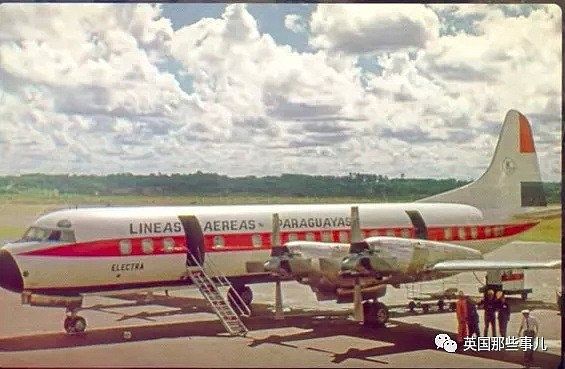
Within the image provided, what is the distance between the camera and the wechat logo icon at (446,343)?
5.62 meters

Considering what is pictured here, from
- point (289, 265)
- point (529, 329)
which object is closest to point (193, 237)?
point (289, 265)

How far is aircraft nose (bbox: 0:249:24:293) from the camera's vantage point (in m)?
5.43

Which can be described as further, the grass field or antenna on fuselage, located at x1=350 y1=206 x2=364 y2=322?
antenna on fuselage, located at x1=350 y1=206 x2=364 y2=322

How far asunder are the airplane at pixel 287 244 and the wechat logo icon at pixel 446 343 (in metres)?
0.41

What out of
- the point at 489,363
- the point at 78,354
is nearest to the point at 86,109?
the point at 78,354

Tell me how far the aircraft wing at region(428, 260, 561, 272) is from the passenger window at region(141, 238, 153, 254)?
190cm

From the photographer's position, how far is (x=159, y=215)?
5680 mm

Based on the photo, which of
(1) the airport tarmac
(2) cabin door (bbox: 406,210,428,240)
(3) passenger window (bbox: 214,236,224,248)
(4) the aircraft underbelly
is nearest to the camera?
(1) the airport tarmac

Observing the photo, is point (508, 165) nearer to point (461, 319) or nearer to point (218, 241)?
point (461, 319)

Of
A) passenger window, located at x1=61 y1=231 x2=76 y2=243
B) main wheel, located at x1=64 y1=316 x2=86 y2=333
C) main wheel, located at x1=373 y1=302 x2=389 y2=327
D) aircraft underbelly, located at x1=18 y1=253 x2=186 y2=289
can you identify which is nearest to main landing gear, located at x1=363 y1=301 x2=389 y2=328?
main wheel, located at x1=373 y1=302 x2=389 y2=327

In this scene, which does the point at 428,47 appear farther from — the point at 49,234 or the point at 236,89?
the point at 49,234

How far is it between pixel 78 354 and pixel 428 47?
3002 mm

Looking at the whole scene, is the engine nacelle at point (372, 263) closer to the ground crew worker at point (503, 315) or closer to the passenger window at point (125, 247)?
the ground crew worker at point (503, 315)

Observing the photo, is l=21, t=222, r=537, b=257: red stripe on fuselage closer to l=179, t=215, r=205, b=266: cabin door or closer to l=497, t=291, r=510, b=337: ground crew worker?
l=179, t=215, r=205, b=266: cabin door
